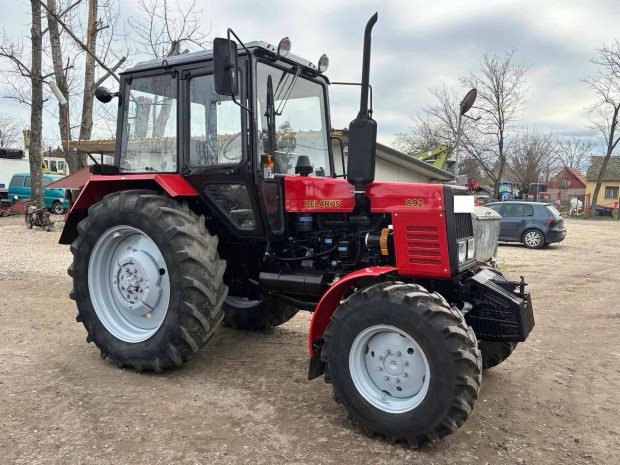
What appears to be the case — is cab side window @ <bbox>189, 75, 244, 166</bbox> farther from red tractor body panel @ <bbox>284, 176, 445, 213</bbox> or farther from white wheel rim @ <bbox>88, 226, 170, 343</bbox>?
white wheel rim @ <bbox>88, 226, 170, 343</bbox>

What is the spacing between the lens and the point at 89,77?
15.6 meters

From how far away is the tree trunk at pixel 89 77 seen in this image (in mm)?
15180

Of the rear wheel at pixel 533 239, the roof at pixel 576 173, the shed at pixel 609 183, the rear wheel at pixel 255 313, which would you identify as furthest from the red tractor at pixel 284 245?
the roof at pixel 576 173

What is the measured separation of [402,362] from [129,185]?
9.58ft

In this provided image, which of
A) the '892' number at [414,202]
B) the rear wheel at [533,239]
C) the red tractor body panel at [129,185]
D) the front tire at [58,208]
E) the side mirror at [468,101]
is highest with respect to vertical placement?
the side mirror at [468,101]

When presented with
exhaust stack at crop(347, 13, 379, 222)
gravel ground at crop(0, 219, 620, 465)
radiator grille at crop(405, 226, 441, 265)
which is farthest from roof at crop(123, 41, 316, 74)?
→ gravel ground at crop(0, 219, 620, 465)

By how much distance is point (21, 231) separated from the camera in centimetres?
1595

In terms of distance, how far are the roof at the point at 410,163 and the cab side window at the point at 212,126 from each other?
1309 cm

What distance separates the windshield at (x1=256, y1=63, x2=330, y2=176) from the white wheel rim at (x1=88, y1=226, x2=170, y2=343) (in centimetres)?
133

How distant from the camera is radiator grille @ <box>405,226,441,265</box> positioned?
3.40 metres

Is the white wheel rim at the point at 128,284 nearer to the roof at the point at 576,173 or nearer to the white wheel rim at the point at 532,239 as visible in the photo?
the white wheel rim at the point at 532,239

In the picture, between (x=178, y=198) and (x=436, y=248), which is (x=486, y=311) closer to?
(x=436, y=248)

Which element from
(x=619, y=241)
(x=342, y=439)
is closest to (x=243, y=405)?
(x=342, y=439)

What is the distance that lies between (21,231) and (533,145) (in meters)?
44.0
